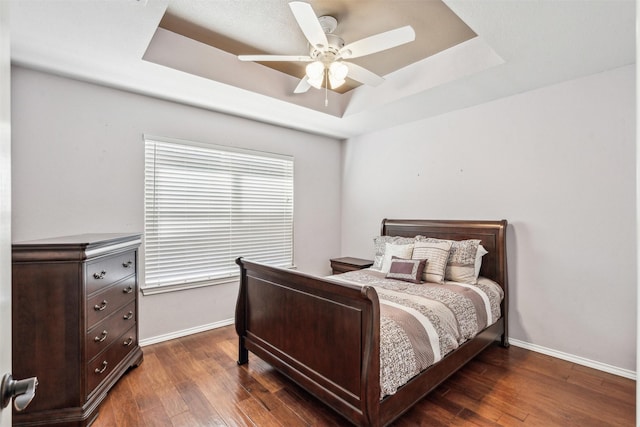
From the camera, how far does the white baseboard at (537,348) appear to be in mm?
2541

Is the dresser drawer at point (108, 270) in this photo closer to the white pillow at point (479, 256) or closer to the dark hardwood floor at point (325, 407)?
the dark hardwood floor at point (325, 407)

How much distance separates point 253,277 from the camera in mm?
2678

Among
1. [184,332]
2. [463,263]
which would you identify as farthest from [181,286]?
[463,263]

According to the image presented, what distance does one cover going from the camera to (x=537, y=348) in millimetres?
2965

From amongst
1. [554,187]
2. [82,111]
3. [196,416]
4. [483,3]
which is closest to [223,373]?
[196,416]

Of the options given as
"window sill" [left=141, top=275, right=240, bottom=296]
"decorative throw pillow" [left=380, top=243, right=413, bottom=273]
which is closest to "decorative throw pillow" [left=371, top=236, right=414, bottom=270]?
"decorative throw pillow" [left=380, top=243, right=413, bottom=273]

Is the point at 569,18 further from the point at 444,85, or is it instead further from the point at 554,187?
the point at 554,187

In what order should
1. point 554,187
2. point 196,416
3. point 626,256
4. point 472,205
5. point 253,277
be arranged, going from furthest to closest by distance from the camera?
point 472,205, point 554,187, point 253,277, point 626,256, point 196,416

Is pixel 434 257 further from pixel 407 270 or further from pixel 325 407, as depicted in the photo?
pixel 325 407

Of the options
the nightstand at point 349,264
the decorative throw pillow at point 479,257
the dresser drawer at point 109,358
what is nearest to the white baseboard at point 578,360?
the decorative throw pillow at point 479,257

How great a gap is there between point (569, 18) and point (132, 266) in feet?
12.0

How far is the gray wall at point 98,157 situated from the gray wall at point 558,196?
2.46 metres

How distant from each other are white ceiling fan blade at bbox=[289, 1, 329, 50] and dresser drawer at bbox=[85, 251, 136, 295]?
202cm

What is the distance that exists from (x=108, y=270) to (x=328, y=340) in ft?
5.50
